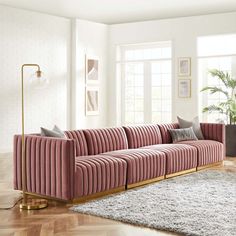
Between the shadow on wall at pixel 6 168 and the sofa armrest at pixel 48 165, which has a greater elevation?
the sofa armrest at pixel 48 165

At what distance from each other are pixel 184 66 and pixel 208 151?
3480 millimetres

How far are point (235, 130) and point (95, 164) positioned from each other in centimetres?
438

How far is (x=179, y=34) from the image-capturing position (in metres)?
10.6

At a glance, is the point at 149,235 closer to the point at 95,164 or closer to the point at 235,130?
the point at 95,164

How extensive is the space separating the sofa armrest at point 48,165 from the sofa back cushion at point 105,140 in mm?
1069

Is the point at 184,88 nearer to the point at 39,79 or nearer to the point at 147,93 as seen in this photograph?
the point at 147,93

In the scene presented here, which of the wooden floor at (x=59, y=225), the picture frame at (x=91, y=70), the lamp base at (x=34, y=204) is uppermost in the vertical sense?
the picture frame at (x=91, y=70)

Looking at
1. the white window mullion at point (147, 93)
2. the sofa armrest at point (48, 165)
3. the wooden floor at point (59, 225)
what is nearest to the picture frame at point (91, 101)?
the white window mullion at point (147, 93)

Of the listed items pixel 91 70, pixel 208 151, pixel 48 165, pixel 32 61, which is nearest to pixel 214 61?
pixel 91 70

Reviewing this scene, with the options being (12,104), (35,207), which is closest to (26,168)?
(35,207)

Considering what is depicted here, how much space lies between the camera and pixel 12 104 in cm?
938

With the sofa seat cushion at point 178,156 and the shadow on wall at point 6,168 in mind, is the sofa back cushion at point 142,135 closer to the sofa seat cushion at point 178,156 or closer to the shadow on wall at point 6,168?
the sofa seat cushion at point 178,156

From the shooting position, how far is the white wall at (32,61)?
9258 mm

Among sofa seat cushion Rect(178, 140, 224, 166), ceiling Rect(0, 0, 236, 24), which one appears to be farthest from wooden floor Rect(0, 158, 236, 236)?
ceiling Rect(0, 0, 236, 24)
